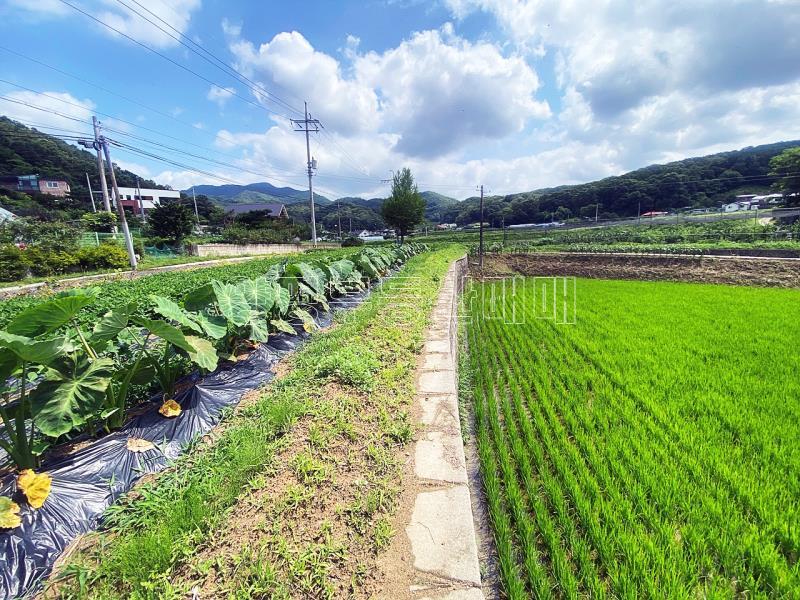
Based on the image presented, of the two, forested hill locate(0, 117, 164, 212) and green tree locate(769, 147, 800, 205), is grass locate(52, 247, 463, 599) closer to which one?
green tree locate(769, 147, 800, 205)

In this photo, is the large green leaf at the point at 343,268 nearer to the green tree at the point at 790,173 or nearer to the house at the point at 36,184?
the green tree at the point at 790,173

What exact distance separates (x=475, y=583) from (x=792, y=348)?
6836 millimetres

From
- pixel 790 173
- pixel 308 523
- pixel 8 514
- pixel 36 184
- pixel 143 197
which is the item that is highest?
pixel 36 184

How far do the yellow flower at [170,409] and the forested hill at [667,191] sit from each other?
67.4m

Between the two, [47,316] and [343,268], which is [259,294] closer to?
[47,316]

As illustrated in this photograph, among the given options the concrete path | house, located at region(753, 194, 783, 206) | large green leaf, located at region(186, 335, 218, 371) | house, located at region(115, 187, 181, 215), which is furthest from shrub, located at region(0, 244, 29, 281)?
house, located at region(753, 194, 783, 206)

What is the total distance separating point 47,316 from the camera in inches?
85.4

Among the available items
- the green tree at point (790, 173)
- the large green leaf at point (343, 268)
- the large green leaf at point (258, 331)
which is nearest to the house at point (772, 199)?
A: the green tree at point (790, 173)

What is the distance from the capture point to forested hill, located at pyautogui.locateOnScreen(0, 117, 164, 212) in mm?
39531

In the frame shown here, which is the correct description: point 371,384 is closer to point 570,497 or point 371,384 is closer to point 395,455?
point 395,455

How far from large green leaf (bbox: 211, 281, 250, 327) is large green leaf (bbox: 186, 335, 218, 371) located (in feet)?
2.03

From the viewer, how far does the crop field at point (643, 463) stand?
1.77m

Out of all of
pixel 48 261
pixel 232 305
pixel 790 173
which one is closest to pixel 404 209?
pixel 48 261

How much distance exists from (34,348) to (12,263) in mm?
18971
